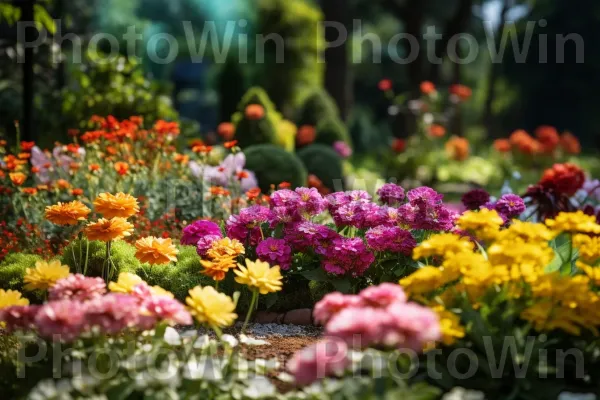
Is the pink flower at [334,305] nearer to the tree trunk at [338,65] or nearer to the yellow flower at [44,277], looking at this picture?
the yellow flower at [44,277]

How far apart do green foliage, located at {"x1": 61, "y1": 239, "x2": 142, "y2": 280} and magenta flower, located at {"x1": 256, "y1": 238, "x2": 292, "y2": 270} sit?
91 centimetres

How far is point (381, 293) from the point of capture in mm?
2762

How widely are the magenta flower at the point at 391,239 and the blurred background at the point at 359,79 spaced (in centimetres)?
407

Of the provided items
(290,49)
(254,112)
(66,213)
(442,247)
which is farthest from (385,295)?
(290,49)

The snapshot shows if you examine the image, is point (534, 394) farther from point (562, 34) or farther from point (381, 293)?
point (562, 34)

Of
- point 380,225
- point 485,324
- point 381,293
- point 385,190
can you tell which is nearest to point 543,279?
point 485,324

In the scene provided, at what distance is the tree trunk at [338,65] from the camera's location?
1495 centimetres

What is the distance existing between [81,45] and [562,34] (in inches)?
734

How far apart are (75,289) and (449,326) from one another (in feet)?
5.02

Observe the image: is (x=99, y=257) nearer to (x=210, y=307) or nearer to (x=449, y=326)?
(x=210, y=307)

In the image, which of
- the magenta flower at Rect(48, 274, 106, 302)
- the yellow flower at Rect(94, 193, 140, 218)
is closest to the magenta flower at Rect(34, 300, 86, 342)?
the magenta flower at Rect(48, 274, 106, 302)

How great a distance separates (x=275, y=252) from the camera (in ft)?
14.4

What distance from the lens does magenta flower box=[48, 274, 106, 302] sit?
124 inches

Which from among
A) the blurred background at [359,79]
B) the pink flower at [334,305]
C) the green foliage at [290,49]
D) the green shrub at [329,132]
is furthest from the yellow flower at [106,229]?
the green foliage at [290,49]
